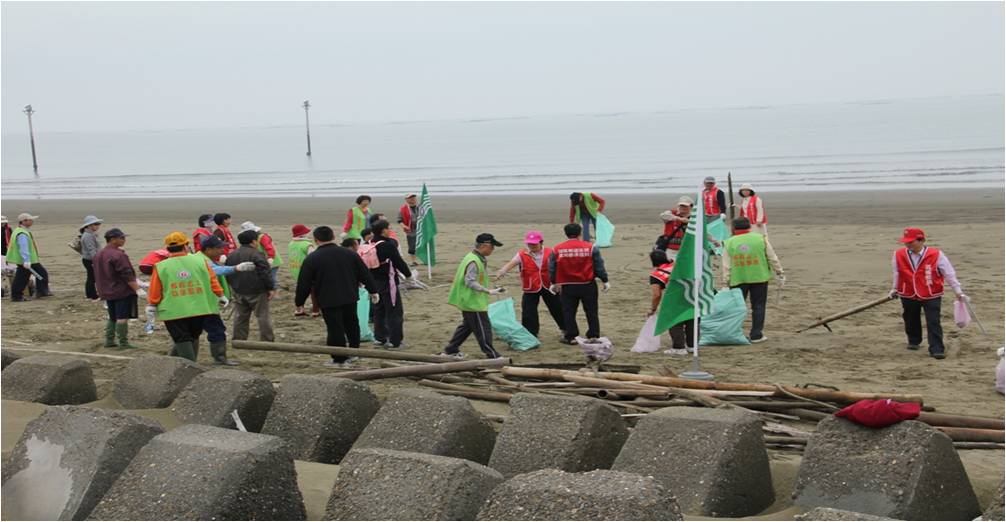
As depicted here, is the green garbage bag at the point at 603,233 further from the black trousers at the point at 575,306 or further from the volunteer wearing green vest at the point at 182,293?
the volunteer wearing green vest at the point at 182,293

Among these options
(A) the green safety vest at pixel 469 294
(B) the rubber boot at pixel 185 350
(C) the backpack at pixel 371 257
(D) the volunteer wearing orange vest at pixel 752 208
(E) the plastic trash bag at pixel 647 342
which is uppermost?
(D) the volunteer wearing orange vest at pixel 752 208

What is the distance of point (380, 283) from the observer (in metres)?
13.9

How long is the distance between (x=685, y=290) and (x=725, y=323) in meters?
1.76

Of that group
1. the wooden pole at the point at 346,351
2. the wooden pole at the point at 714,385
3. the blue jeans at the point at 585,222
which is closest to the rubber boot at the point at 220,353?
the wooden pole at the point at 346,351

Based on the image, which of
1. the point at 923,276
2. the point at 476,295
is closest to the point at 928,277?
the point at 923,276

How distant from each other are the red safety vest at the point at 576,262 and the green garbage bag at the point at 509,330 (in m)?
0.83

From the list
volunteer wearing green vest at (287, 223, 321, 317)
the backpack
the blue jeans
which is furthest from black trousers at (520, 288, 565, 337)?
the blue jeans

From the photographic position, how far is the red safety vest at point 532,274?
548 inches

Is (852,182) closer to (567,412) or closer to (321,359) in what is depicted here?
(321,359)

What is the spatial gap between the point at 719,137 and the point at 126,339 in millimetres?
91202

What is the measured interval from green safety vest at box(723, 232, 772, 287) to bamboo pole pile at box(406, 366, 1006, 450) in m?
4.47

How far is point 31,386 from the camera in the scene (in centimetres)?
948

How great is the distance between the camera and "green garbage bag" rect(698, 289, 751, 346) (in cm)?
1344

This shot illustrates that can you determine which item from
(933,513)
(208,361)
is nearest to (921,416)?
(933,513)
